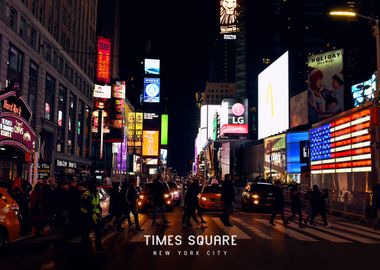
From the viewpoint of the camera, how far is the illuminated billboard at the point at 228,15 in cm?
13225

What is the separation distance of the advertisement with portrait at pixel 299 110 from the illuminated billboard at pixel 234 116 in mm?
47142

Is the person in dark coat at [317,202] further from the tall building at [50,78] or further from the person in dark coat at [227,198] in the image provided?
the tall building at [50,78]

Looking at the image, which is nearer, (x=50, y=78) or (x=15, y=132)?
(x=15, y=132)

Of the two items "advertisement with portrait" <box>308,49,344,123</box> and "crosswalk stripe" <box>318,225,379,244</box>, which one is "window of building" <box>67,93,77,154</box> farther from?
"crosswalk stripe" <box>318,225,379,244</box>

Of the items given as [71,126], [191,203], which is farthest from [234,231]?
[71,126]

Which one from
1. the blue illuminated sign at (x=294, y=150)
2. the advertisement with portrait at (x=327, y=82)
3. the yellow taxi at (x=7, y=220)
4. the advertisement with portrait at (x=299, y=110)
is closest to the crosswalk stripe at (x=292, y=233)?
the yellow taxi at (x=7, y=220)

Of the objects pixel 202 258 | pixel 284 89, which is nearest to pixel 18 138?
pixel 202 258

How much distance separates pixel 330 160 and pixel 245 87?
→ 12173cm

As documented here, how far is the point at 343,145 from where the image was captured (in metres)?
25.0

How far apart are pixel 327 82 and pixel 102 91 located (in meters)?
31.1

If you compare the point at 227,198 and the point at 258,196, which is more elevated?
the point at 227,198

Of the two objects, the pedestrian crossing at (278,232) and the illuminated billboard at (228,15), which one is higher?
the illuminated billboard at (228,15)

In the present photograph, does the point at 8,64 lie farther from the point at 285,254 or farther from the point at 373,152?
the point at 285,254

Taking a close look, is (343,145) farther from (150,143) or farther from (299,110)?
(150,143)
